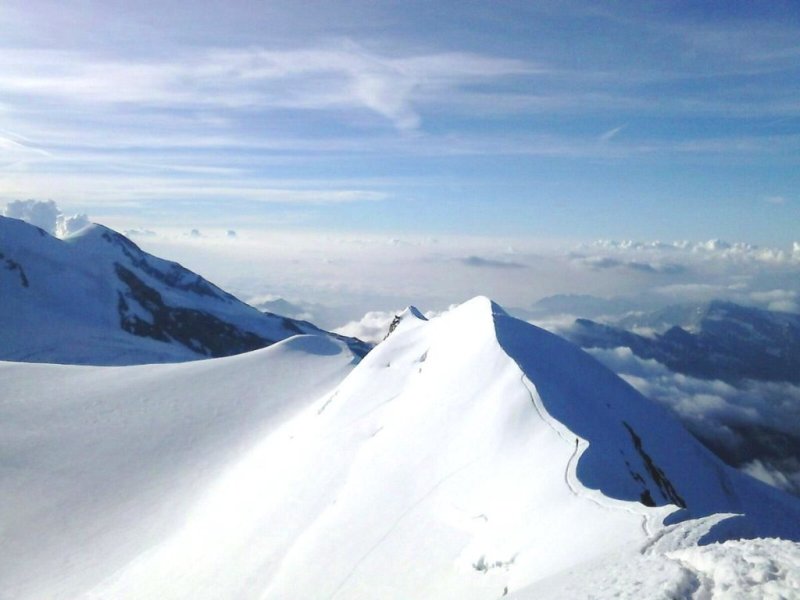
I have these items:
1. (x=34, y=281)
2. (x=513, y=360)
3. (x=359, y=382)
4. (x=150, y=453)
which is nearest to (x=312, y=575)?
(x=513, y=360)

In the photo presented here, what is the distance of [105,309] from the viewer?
147 meters

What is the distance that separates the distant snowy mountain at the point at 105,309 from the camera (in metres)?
121

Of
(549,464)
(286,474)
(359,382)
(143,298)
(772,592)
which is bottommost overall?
(143,298)

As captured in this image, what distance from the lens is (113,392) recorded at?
4431cm

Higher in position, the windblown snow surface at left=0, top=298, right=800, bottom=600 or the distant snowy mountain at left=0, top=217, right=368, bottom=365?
the windblown snow surface at left=0, top=298, right=800, bottom=600

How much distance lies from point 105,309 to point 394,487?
490 ft

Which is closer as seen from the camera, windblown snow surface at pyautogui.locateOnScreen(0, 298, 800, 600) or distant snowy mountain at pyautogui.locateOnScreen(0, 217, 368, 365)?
windblown snow surface at pyautogui.locateOnScreen(0, 298, 800, 600)

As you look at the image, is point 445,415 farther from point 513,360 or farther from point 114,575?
point 114,575

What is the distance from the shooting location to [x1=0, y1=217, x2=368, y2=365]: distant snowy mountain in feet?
396

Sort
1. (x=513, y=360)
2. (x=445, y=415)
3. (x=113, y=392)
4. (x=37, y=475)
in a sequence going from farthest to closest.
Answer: (x=113, y=392), (x=37, y=475), (x=513, y=360), (x=445, y=415)

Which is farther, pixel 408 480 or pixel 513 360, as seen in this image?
pixel 513 360

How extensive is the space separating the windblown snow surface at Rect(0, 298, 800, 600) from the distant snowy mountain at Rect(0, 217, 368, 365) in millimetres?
81513

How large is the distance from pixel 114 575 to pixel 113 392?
77.3 ft

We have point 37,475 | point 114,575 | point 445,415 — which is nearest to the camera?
point 114,575
